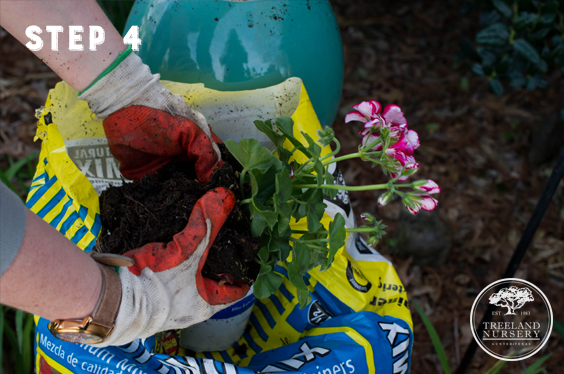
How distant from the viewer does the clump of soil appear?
2.92ft

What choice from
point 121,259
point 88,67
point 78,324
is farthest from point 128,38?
point 78,324

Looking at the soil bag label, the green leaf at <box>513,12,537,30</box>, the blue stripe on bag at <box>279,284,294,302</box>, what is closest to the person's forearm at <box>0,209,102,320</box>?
the soil bag label

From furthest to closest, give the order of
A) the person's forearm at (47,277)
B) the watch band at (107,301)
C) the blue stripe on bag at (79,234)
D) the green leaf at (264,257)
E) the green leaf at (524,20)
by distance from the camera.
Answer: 1. the green leaf at (524,20)
2. the blue stripe on bag at (79,234)
3. the green leaf at (264,257)
4. the watch band at (107,301)
5. the person's forearm at (47,277)

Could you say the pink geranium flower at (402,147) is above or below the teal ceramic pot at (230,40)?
below

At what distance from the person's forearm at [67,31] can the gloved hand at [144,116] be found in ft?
0.08

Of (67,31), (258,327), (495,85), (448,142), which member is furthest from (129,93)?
(448,142)

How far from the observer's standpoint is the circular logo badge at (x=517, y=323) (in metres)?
1.54

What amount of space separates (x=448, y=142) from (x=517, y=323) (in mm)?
1057

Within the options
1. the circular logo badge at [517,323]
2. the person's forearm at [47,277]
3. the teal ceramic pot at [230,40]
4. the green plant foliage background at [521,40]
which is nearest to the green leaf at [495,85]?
the green plant foliage background at [521,40]

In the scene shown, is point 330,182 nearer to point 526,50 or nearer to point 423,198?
point 423,198

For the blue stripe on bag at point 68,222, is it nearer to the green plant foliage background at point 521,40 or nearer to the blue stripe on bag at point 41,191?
the blue stripe on bag at point 41,191

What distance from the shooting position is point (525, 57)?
186 centimetres

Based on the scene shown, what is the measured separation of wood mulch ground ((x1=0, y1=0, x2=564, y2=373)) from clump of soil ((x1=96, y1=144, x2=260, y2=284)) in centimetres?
103

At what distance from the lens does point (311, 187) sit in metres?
0.93
